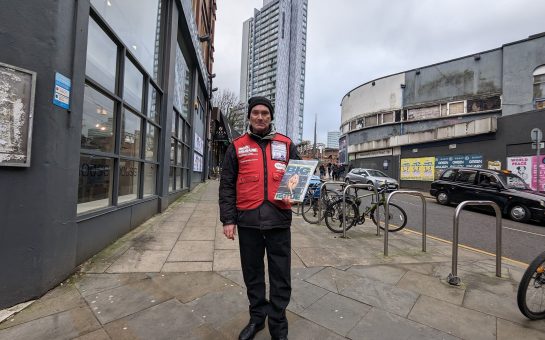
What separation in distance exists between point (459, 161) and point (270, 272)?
21065 millimetres

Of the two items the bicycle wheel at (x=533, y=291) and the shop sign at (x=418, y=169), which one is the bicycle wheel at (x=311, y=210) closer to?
the bicycle wheel at (x=533, y=291)

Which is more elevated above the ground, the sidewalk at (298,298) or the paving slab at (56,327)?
the sidewalk at (298,298)

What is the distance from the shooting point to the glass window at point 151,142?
6.93 meters

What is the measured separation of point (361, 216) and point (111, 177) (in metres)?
5.07

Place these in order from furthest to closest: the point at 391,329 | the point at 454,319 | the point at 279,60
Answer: the point at 279,60
the point at 454,319
the point at 391,329

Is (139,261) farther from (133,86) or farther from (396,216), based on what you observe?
(396,216)

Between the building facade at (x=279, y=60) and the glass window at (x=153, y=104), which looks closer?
the glass window at (x=153, y=104)

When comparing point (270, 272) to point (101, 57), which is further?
point (101, 57)

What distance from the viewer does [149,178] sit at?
723cm

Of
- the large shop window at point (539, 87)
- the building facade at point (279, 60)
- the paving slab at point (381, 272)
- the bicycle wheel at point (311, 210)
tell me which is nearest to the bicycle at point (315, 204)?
the bicycle wheel at point (311, 210)

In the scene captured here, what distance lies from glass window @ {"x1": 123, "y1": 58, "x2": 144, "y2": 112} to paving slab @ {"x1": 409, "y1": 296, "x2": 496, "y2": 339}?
5792 millimetres

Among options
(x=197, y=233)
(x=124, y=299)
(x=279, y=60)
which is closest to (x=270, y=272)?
(x=124, y=299)

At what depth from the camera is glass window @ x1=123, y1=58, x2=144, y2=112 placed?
562cm

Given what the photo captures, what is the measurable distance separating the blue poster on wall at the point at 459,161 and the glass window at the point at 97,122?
2023 centimetres
